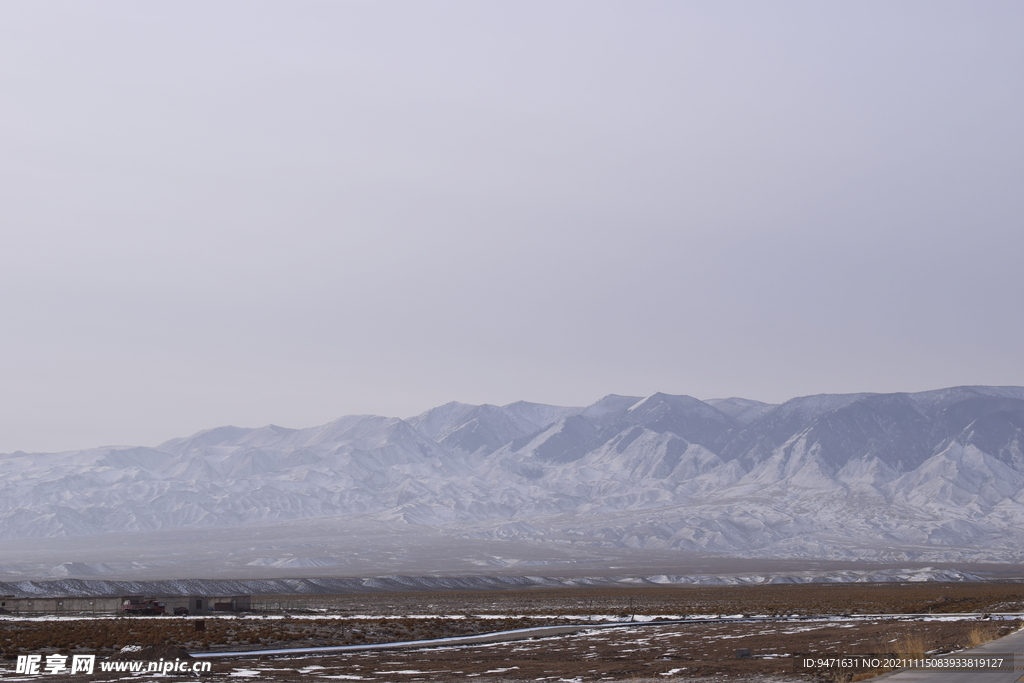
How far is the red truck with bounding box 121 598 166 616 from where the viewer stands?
229ft

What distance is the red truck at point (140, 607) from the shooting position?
69688 mm

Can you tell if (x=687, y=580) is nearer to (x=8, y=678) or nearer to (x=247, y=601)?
(x=247, y=601)

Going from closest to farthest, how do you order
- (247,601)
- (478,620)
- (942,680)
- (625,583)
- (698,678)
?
(942,680) < (698,678) < (478,620) < (247,601) < (625,583)

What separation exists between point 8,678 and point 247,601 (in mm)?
48736

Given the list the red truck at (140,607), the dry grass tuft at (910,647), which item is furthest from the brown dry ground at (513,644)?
the red truck at (140,607)

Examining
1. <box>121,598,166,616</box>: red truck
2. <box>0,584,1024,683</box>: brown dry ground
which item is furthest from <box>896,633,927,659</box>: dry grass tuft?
<box>121,598,166,616</box>: red truck

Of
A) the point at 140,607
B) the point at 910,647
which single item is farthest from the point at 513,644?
the point at 140,607

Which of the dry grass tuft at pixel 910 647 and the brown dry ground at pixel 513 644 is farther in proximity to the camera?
the brown dry ground at pixel 513 644

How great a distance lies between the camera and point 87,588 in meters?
130

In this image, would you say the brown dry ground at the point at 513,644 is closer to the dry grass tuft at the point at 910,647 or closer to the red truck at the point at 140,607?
the dry grass tuft at the point at 910,647

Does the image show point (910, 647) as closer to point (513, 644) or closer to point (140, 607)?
point (513, 644)

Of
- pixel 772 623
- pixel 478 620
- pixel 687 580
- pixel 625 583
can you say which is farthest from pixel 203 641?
pixel 687 580

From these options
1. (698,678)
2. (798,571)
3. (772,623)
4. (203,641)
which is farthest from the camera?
(798,571)

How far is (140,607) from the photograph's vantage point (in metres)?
70.4
